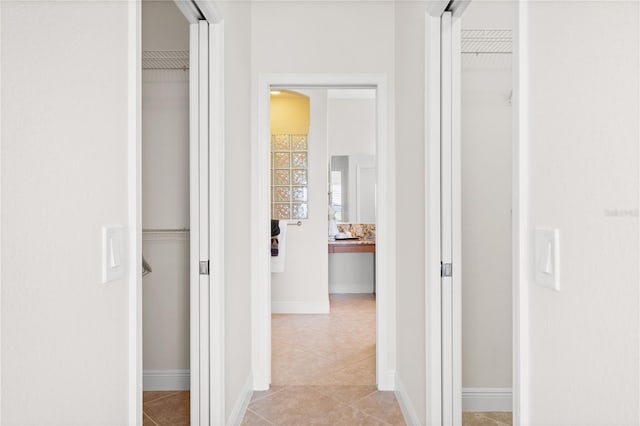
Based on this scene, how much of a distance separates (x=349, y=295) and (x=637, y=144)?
5286 mm

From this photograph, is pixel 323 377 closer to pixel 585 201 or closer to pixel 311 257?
pixel 311 257

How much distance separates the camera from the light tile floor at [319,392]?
2.44 metres

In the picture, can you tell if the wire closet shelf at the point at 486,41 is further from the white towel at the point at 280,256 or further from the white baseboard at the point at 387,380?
the white towel at the point at 280,256

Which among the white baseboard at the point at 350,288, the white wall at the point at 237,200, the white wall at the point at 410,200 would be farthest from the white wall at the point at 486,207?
the white baseboard at the point at 350,288

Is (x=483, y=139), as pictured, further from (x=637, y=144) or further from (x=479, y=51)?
(x=637, y=144)

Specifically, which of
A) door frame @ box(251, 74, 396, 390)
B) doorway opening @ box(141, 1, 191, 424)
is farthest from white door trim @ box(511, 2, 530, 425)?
doorway opening @ box(141, 1, 191, 424)

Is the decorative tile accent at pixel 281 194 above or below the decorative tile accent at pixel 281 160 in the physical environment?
below

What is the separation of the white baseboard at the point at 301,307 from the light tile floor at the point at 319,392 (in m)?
0.58

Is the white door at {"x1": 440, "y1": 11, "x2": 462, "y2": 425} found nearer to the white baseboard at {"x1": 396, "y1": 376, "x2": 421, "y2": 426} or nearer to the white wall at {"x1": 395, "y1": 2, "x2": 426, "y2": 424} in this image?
the white wall at {"x1": 395, "y1": 2, "x2": 426, "y2": 424}

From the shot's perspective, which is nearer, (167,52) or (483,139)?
(483,139)

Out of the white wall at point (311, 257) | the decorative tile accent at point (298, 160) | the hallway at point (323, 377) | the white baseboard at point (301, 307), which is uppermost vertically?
the decorative tile accent at point (298, 160)

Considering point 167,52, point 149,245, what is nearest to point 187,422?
point 149,245
